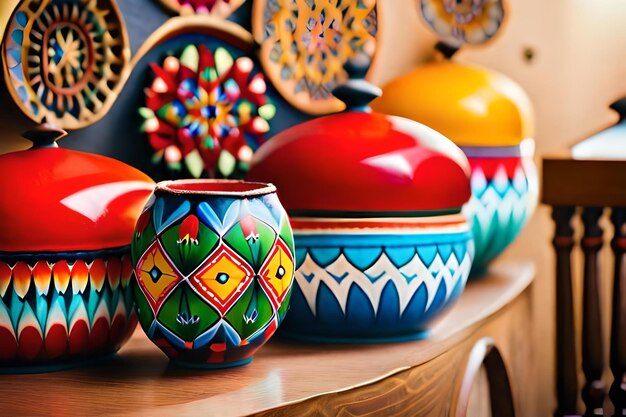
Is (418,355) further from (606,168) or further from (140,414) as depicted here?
(606,168)

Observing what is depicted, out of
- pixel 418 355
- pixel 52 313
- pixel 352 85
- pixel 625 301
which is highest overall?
pixel 352 85

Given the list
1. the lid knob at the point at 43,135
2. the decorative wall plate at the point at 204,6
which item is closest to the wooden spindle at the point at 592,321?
the decorative wall plate at the point at 204,6

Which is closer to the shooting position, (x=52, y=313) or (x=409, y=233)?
(x=52, y=313)

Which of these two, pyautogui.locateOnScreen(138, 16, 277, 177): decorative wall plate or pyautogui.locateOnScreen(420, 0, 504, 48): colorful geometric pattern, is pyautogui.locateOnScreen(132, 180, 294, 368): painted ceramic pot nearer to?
pyautogui.locateOnScreen(138, 16, 277, 177): decorative wall plate

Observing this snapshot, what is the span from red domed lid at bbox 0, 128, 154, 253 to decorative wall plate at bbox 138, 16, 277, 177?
25 cm

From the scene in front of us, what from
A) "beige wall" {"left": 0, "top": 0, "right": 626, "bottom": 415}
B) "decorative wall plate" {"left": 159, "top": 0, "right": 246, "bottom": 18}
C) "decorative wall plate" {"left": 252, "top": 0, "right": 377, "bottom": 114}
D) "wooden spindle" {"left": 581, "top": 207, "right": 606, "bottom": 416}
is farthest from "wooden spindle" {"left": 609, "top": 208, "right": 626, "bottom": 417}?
"decorative wall plate" {"left": 159, "top": 0, "right": 246, "bottom": 18}

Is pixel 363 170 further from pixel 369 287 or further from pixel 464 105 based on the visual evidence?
pixel 464 105

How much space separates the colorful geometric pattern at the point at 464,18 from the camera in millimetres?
1306

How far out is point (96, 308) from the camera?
0.64m

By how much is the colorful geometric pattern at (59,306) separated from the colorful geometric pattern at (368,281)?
0.57 ft

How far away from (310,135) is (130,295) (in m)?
0.23

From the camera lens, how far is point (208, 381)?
2.07ft

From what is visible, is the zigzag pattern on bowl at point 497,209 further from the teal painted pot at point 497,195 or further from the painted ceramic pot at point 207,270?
the painted ceramic pot at point 207,270

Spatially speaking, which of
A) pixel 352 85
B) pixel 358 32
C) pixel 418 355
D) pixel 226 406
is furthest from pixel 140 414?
pixel 358 32
